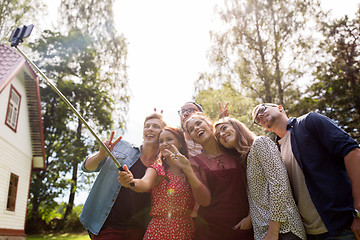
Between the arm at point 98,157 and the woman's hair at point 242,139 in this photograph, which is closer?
the woman's hair at point 242,139

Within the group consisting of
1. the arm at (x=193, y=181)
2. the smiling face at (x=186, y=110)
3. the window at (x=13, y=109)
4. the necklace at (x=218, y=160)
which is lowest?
the arm at (x=193, y=181)

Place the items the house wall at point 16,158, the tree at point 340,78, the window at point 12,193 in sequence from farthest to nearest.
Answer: the tree at point 340,78 < the window at point 12,193 < the house wall at point 16,158

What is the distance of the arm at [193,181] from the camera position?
2.44 m

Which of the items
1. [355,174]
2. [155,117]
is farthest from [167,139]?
[355,174]

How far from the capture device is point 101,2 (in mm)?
20875

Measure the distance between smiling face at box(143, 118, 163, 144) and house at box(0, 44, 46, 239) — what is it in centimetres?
893

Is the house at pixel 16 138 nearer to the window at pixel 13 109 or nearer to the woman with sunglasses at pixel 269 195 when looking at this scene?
the window at pixel 13 109

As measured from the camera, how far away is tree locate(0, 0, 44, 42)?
1759 cm

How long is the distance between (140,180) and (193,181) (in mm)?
443

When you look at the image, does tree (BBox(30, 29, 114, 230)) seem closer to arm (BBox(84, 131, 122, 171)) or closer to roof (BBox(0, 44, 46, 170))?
roof (BBox(0, 44, 46, 170))

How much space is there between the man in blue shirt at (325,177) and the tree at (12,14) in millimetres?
19142

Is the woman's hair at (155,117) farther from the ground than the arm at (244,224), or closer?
farther from the ground

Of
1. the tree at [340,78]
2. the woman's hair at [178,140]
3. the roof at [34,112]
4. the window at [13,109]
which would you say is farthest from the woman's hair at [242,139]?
the tree at [340,78]

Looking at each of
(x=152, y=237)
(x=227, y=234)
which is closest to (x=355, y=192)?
(x=227, y=234)
